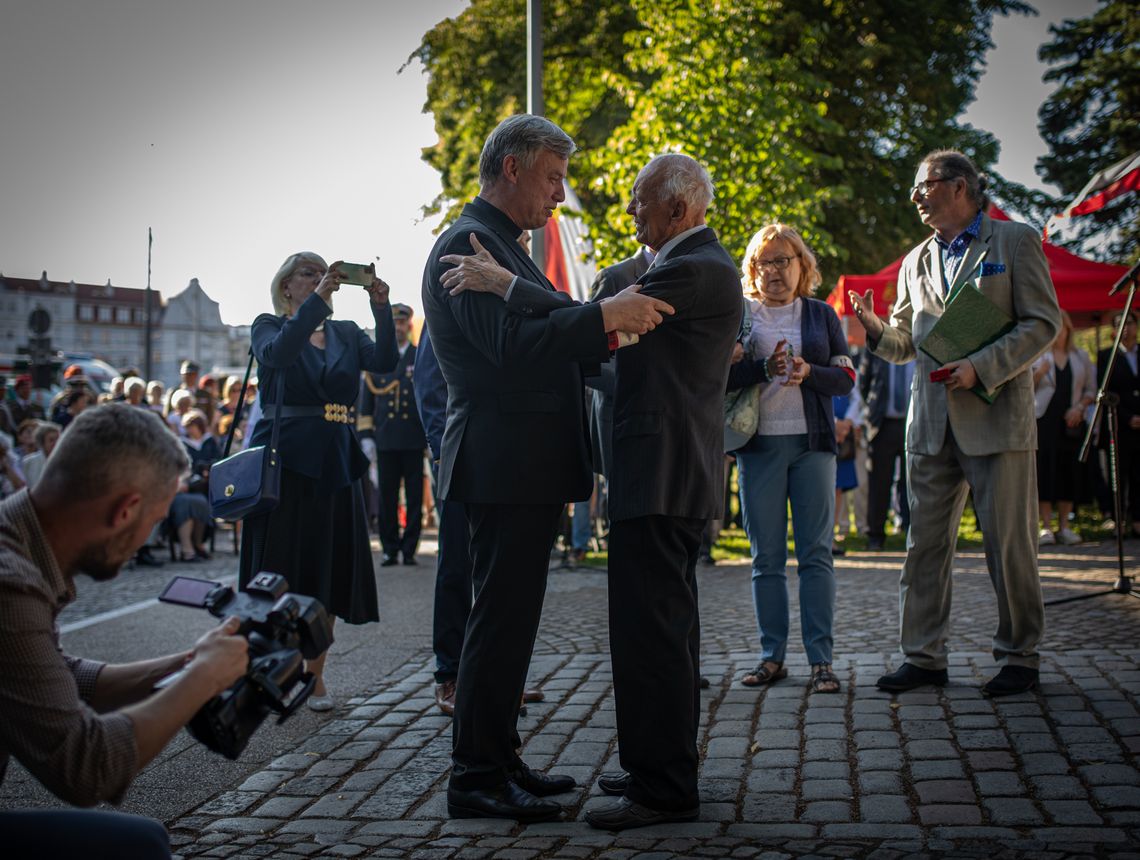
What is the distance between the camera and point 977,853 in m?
3.53

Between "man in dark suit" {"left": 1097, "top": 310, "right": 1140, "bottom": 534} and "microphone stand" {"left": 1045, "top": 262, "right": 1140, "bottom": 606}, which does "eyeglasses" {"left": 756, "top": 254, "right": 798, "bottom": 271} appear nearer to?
"microphone stand" {"left": 1045, "top": 262, "right": 1140, "bottom": 606}

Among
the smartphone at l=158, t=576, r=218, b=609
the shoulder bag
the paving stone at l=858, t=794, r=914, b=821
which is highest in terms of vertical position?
the shoulder bag

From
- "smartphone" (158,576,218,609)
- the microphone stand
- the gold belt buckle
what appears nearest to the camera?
"smartphone" (158,576,218,609)

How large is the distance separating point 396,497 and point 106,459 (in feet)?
32.5

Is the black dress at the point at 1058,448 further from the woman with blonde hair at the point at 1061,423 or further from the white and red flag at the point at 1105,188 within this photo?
the white and red flag at the point at 1105,188

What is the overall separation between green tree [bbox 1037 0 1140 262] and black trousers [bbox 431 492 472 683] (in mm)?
30465

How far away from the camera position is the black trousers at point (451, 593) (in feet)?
18.9

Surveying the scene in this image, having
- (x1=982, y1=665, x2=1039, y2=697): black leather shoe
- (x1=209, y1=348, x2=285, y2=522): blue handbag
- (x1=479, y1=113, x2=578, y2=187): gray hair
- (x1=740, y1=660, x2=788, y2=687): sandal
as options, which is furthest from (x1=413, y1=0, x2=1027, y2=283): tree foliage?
(x1=479, y1=113, x2=578, y2=187): gray hair

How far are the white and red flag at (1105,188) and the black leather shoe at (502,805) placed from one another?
272 inches

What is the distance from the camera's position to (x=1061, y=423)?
13102 mm

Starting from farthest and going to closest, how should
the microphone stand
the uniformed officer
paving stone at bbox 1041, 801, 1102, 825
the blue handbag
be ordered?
the uniformed officer → the microphone stand → the blue handbag → paving stone at bbox 1041, 801, 1102, 825

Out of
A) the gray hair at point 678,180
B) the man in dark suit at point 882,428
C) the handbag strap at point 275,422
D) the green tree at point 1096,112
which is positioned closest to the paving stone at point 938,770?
the gray hair at point 678,180

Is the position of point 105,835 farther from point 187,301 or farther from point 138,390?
point 187,301

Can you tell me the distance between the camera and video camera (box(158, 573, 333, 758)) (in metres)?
2.49
